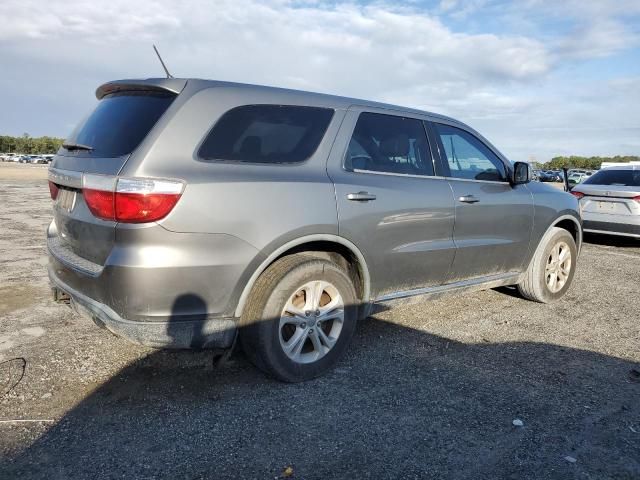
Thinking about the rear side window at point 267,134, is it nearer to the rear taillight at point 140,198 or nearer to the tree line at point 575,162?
the rear taillight at point 140,198

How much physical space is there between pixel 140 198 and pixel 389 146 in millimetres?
1988

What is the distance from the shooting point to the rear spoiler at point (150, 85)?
9.98 feet

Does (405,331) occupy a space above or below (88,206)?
below

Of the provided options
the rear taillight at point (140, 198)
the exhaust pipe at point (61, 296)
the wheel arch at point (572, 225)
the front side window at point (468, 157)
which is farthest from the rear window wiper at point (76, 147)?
the wheel arch at point (572, 225)

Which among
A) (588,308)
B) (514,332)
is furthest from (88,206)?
(588,308)

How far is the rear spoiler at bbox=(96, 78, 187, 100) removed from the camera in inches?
120

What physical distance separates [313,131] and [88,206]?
1.48m

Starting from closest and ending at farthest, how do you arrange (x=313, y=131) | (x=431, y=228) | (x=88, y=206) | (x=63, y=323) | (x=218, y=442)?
(x=218, y=442) < (x=88, y=206) < (x=313, y=131) < (x=431, y=228) < (x=63, y=323)

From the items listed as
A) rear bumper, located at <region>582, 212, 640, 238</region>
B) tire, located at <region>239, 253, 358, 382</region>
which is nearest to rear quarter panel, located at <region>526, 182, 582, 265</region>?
tire, located at <region>239, 253, 358, 382</region>

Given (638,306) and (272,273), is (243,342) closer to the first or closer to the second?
(272,273)

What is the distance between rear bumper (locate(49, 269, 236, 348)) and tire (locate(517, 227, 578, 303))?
343 centimetres

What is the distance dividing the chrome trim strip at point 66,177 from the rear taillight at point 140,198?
376 millimetres

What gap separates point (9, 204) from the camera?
45.4 ft

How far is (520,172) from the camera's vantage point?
4.79m
